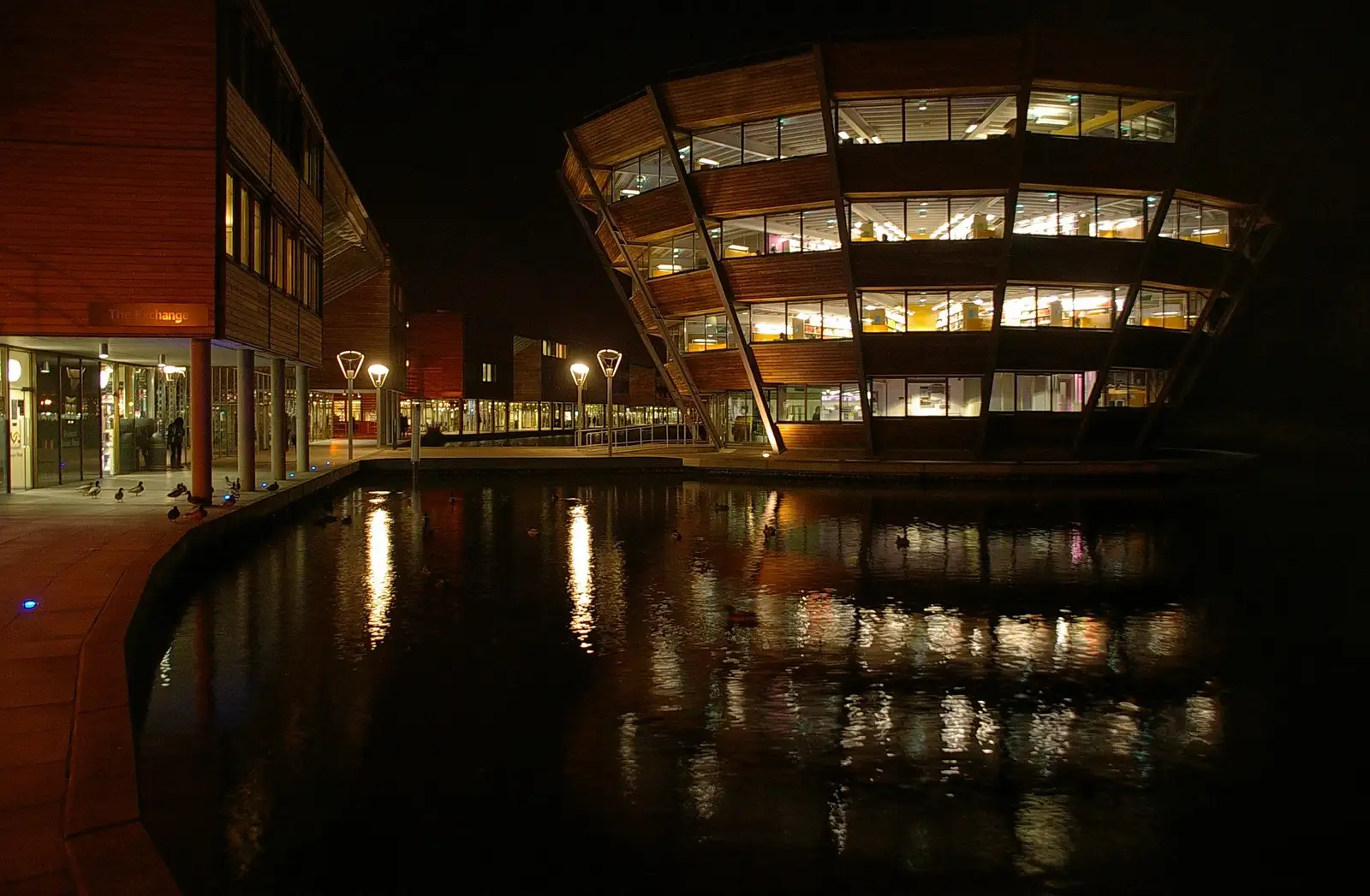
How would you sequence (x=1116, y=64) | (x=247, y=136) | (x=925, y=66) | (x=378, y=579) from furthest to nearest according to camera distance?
1. (x=1116, y=64)
2. (x=925, y=66)
3. (x=247, y=136)
4. (x=378, y=579)

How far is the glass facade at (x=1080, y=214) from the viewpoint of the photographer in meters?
35.2

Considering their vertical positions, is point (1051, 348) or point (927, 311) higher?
point (927, 311)

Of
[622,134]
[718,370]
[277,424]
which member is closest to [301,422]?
[277,424]

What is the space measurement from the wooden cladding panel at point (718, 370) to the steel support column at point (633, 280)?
19.6 inches

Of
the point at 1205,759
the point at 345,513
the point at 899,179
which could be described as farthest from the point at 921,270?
the point at 1205,759

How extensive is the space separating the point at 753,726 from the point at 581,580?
6.52 m

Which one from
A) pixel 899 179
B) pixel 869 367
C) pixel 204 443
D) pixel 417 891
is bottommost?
pixel 417 891

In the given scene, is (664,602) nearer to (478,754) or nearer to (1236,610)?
(478,754)

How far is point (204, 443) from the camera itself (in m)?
18.8

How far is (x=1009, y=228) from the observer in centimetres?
3294

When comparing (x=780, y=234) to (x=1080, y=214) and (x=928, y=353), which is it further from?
(x=1080, y=214)

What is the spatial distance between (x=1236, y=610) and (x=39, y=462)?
77.4 ft

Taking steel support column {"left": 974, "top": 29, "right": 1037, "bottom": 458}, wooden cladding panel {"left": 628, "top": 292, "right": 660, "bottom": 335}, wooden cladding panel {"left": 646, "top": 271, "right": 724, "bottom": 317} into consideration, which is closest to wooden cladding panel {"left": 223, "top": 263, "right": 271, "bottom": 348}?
wooden cladding panel {"left": 646, "top": 271, "right": 724, "bottom": 317}

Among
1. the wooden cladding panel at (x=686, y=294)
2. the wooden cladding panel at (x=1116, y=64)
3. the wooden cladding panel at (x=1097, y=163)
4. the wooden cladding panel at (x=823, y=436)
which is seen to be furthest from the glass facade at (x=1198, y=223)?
the wooden cladding panel at (x=686, y=294)
